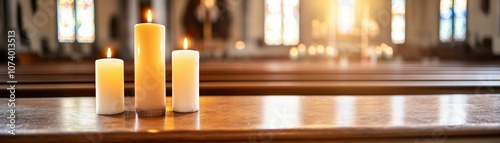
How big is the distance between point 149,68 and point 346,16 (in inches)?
374

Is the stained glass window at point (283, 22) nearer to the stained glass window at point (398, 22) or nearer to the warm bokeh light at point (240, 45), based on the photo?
the warm bokeh light at point (240, 45)

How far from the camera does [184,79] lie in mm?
696

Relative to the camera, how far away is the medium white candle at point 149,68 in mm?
663

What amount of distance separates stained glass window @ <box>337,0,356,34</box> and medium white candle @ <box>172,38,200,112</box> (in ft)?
30.4

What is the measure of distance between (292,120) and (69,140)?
368mm

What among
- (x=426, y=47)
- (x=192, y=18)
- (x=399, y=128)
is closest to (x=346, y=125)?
(x=399, y=128)

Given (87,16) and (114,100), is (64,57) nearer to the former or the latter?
(87,16)

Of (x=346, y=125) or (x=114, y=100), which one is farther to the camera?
(x=114, y=100)

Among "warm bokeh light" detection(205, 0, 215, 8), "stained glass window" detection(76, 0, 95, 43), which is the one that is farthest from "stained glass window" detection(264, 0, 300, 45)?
"stained glass window" detection(76, 0, 95, 43)

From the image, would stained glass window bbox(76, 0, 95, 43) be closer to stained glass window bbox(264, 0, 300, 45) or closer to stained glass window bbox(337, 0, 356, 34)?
stained glass window bbox(264, 0, 300, 45)

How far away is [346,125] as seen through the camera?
581mm

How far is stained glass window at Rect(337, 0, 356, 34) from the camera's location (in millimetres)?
9508

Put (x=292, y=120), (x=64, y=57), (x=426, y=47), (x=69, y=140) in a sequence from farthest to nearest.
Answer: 1. (x=426, y=47)
2. (x=64, y=57)
3. (x=292, y=120)
4. (x=69, y=140)

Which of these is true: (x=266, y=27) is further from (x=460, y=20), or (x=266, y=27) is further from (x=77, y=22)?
(x=77, y=22)
